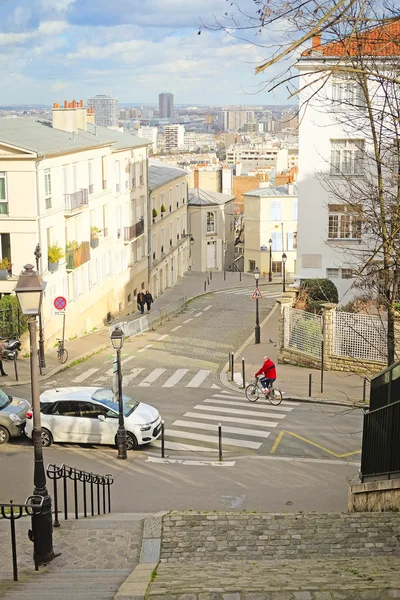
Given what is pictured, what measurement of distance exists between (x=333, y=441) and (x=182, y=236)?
158ft

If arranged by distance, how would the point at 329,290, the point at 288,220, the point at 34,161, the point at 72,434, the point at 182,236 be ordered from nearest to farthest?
1. the point at 72,434
2. the point at 34,161
3. the point at 329,290
4. the point at 182,236
5. the point at 288,220

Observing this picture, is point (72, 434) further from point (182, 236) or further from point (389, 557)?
point (182, 236)

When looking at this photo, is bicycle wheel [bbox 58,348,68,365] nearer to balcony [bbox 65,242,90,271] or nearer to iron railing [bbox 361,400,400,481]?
balcony [bbox 65,242,90,271]

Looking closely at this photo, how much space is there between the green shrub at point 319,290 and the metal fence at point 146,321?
798 centimetres

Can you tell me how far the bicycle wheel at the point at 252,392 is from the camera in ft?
74.4

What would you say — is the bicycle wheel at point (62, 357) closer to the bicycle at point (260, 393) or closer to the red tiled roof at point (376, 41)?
the bicycle at point (260, 393)

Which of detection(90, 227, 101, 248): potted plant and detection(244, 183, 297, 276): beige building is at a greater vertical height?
detection(90, 227, 101, 248): potted plant

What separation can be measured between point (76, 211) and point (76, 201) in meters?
0.45

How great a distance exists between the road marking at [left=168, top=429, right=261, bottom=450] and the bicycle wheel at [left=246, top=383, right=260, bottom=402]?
329 cm

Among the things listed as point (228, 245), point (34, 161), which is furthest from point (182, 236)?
point (34, 161)

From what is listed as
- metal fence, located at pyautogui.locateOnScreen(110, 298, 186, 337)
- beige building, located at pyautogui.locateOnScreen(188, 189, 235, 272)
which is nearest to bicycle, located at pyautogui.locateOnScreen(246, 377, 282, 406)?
metal fence, located at pyautogui.locateOnScreen(110, 298, 186, 337)

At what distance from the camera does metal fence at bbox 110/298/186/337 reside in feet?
114

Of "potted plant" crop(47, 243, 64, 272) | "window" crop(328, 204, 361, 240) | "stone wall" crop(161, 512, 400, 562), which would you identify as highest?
"window" crop(328, 204, 361, 240)

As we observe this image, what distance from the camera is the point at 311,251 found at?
35219mm
